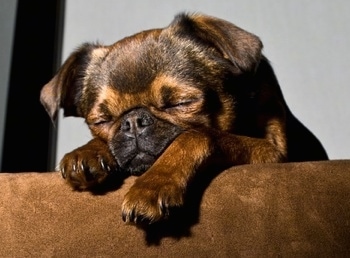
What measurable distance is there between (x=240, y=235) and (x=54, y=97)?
0.87 m

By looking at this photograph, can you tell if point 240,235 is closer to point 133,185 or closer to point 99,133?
point 133,185

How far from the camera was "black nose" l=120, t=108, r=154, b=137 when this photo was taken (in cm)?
184

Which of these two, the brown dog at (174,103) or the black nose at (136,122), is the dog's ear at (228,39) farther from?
the black nose at (136,122)

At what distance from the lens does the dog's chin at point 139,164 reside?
5.91 ft

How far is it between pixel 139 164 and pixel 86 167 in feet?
0.68

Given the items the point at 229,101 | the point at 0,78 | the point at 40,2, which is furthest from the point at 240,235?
the point at 40,2

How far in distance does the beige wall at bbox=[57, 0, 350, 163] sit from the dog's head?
4.15 ft

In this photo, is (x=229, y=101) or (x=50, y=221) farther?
(x=229, y=101)

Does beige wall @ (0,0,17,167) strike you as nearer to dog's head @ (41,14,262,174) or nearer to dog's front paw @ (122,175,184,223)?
dog's head @ (41,14,262,174)

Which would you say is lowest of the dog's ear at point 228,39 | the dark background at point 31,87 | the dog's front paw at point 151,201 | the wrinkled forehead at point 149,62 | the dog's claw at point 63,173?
the dark background at point 31,87

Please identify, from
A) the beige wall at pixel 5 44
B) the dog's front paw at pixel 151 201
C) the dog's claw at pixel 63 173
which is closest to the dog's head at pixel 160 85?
the dog's claw at pixel 63 173

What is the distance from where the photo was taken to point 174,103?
6.31 feet

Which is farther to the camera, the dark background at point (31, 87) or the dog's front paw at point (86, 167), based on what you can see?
the dark background at point (31, 87)

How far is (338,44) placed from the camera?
3357 millimetres
